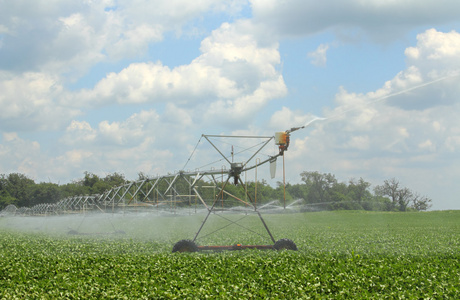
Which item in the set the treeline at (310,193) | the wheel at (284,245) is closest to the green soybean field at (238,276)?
the wheel at (284,245)

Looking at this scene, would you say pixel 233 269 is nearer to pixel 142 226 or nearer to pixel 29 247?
pixel 29 247

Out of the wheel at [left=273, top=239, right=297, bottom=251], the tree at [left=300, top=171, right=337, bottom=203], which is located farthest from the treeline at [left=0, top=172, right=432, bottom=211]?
the wheel at [left=273, top=239, right=297, bottom=251]

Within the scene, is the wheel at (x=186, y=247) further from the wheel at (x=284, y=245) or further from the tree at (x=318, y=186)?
the tree at (x=318, y=186)

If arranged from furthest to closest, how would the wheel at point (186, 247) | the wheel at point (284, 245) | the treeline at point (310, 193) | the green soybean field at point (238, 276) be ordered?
the treeline at point (310, 193)
the wheel at point (284, 245)
the wheel at point (186, 247)
the green soybean field at point (238, 276)

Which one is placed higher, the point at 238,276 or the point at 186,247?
the point at 186,247

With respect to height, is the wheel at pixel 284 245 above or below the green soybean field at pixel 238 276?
above

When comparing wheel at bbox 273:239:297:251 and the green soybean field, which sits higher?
wheel at bbox 273:239:297:251

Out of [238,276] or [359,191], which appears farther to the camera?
[359,191]

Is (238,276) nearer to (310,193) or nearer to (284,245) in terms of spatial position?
(284,245)

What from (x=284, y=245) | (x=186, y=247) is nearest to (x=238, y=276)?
(x=186, y=247)

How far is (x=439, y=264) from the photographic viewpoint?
47.5 ft

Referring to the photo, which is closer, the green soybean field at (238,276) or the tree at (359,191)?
the green soybean field at (238,276)

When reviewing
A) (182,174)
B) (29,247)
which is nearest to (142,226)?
(182,174)

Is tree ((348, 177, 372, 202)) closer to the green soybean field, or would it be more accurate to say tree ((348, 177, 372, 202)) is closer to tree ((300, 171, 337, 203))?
tree ((300, 171, 337, 203))
